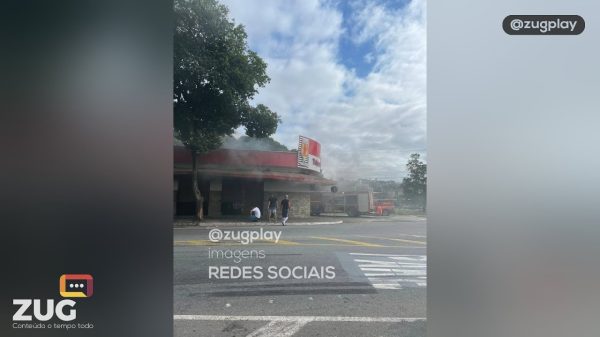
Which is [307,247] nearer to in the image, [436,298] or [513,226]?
[436,298]

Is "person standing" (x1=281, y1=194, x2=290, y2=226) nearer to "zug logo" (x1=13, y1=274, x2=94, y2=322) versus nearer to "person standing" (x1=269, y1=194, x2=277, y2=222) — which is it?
"person standing" (x1=269, y1=194, x2=277, y2=222)

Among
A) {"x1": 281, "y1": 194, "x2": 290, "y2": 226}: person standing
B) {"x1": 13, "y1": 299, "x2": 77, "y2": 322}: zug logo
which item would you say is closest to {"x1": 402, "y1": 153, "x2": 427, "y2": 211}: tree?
{"x1": 281, "y1": 194, "x2": 290, "y2": 226}: person standing

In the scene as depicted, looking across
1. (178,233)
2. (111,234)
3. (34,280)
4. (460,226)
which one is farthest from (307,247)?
(34,280)

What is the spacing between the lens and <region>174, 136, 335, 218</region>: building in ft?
6.21

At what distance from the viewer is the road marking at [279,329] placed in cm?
192

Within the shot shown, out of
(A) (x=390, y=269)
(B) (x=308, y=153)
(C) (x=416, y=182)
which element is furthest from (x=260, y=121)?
(A) (x=390, y=269)

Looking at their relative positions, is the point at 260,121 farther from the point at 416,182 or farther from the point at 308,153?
the point at 416,182

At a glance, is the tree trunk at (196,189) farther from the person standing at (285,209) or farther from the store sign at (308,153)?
the store sign at (308,153)

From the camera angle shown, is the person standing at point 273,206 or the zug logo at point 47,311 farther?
the zug logo at point 47,311

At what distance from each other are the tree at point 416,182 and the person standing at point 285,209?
26.5 inches

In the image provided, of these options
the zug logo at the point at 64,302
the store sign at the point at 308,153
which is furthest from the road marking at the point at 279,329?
the zug logo at the point at 64,302

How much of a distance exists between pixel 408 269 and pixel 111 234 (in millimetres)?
1805

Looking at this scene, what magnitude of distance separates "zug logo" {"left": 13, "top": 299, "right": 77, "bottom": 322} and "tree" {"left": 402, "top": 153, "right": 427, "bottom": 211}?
2.15m

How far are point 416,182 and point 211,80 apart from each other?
136cm
